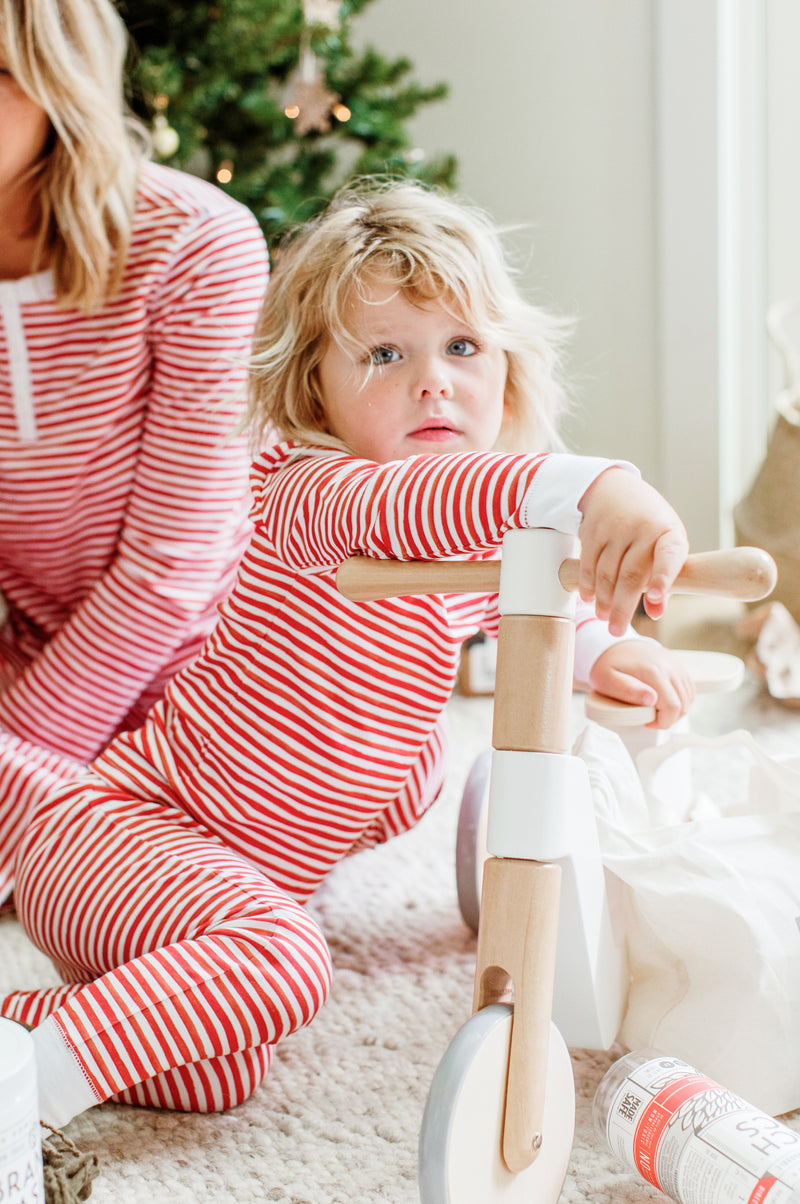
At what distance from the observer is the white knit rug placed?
0.66 metres

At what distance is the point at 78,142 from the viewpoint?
1.01 m

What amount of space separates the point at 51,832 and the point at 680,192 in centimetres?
150

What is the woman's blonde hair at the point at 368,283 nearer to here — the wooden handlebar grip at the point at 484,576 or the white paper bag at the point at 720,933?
the wooden handlebar grip at the point at 484,576

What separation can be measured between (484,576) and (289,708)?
26 centimetres

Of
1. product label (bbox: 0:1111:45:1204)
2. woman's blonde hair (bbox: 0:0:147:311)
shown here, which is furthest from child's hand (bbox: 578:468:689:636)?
woman's blonde hair (bbox: 0:0:147:311)

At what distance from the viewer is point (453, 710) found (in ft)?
5.08

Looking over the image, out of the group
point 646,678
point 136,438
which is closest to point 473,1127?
point 646,678

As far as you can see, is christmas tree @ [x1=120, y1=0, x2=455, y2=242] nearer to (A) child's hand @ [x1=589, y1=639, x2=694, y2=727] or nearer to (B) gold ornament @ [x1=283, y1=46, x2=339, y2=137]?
(B) gold ornament @ [x1=283, y1=46, x2=339, y2=137]

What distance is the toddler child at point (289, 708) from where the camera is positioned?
69cm

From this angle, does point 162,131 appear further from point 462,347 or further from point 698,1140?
point 698,1140

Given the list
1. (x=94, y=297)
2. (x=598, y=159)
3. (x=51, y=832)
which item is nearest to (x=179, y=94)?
(x=94, y=297)

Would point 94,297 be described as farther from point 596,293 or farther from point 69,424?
point 596,293

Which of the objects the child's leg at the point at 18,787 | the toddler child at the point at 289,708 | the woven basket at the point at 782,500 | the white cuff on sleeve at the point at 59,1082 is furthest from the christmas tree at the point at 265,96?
the white cuff on sleeve at the point at 59,1082

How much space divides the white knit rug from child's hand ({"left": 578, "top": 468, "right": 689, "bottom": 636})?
0.33m
